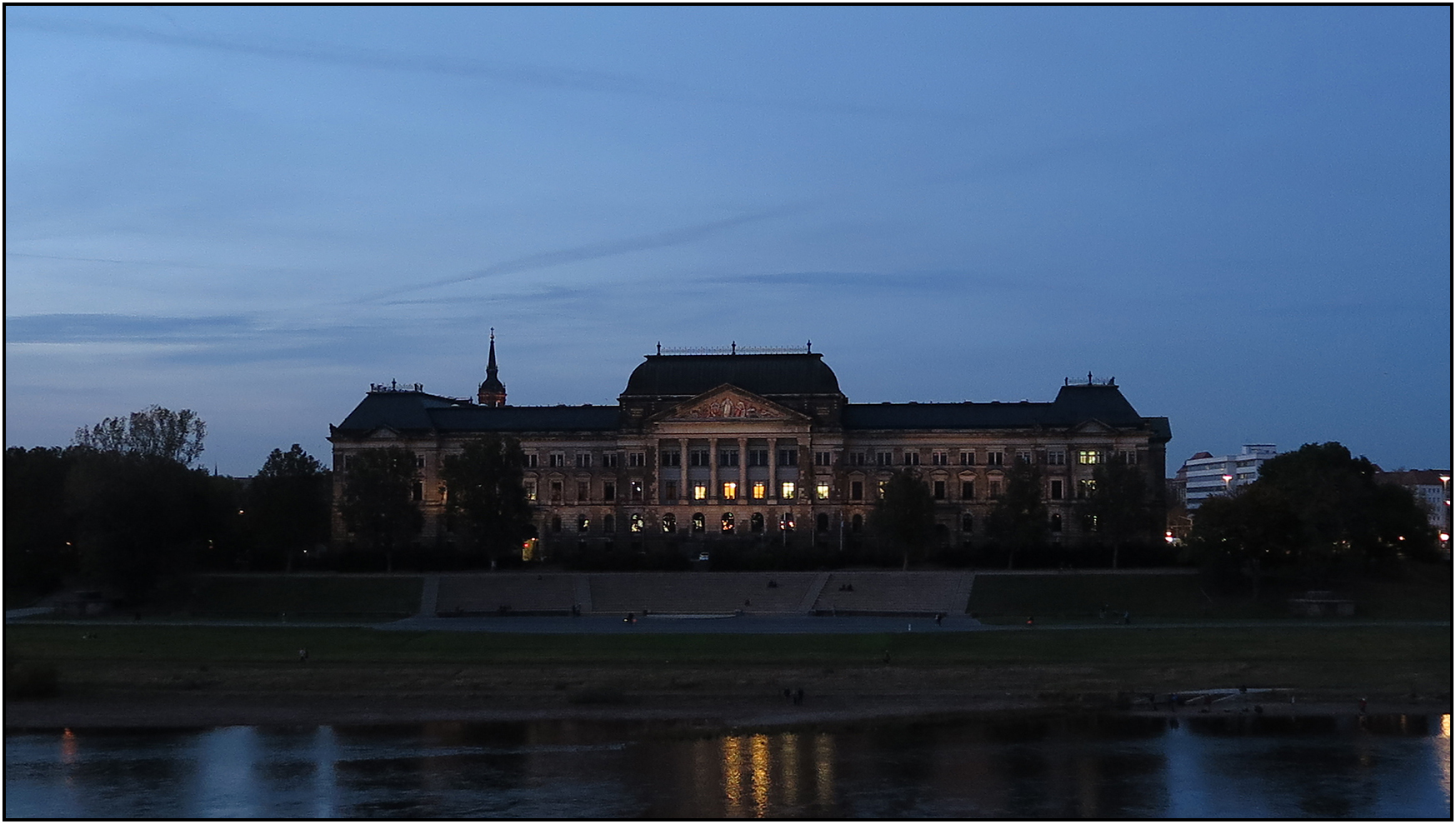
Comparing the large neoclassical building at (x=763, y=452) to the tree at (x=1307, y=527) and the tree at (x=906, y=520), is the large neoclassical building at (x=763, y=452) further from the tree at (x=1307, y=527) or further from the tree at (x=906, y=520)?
the tree at (x=1307, y=527)

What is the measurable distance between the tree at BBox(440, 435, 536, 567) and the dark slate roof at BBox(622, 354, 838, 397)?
2600 centimetres

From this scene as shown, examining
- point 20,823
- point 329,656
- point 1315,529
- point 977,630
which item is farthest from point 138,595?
point 1315,529

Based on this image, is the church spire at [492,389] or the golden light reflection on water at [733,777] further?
the church spire at [492,389]

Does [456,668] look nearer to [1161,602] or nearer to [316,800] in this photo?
[316,800]

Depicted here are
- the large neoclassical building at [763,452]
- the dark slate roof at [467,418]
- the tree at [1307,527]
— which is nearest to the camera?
the tree at [1307,527]

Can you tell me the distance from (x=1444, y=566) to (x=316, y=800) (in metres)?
79.5

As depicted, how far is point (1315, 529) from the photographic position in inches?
3605

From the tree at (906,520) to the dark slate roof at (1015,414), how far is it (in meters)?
27.9

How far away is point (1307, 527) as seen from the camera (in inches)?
3612

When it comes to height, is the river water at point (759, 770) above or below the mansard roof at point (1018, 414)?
below

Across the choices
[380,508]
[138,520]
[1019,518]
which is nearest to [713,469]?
[380,508]

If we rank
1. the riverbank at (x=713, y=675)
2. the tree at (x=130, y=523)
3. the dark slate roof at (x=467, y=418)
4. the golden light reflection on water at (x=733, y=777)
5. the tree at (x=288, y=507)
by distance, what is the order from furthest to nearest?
the dark slate roof at (x=467, y=418)
the tree at (x=288, y=507)
the tree at (x=130, y=523)
the riverbank at (x=713, y=675)
the golden light reflection on water at (x=733, y=777)

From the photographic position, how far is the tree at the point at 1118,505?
4377 inches

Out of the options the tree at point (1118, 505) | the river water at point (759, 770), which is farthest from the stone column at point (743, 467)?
the river water at point (759, 770)
